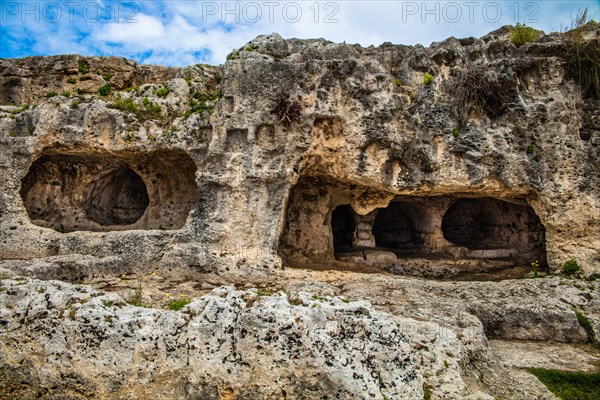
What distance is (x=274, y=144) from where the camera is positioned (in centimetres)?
1083

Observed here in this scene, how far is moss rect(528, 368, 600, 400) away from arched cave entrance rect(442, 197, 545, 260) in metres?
6.56

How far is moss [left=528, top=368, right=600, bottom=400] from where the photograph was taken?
6176mm

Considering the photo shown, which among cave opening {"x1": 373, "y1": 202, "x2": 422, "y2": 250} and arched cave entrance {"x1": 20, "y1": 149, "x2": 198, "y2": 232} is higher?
arched cave entrance {"x1": 20, "y1": 149, "x2": 198, "y2": 232}

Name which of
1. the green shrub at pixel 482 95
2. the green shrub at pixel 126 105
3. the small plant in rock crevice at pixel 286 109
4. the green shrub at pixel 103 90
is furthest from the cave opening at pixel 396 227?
the green shrub at pixel 103 90

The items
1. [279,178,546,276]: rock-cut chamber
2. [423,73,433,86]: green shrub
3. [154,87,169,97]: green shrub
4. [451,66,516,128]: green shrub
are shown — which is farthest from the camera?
[279,178,546,276]: rock-cut chamber

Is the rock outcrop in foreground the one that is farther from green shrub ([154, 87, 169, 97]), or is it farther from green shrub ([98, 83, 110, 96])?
green shrub ([98, 83, 110, 96])

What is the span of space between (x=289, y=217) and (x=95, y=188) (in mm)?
6493

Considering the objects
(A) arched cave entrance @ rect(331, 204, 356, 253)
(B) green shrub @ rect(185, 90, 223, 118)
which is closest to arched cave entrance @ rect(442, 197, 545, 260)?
(A) arched cave entrance @ rect(331, 204, 356, 253)

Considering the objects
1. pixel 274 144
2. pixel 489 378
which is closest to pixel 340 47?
pixel 274 144

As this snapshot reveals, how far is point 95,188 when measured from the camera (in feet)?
45.3

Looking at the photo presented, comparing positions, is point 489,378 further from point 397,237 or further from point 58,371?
point 397,237

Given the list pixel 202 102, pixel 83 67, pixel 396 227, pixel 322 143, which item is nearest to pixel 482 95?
pixel 322 143

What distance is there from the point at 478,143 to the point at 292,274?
5867 millimetres

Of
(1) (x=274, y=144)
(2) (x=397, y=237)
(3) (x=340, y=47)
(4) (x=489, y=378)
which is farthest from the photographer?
(2) (x=397, y=237)
